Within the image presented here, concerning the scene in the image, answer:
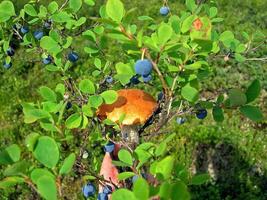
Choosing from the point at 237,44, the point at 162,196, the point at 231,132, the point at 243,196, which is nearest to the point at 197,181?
the point at 162,196

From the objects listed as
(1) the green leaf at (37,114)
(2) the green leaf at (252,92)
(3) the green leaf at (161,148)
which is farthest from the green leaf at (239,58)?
(1) the green leaf at (37,114)

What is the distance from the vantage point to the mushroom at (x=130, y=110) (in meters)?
1.94

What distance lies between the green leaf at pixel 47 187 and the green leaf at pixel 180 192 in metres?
0.25

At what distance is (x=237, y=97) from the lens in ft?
5.27

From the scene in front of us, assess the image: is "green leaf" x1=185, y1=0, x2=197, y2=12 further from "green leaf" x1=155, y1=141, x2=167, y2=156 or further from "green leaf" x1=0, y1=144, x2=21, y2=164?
"green leaf" x1=0, y1=144, x2=21, y2=164

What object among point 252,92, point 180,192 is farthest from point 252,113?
point 180,192

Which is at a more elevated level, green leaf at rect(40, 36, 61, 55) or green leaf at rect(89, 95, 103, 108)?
green leaf at rect(89, 95, 103, 108)

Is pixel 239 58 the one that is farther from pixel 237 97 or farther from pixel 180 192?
pixel 180 192

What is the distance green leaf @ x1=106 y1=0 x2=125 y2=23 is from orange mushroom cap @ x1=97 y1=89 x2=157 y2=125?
1.92 ft

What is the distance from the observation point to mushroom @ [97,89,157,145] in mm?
1941

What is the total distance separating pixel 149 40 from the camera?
1.46 metres

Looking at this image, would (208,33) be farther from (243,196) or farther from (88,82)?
(243,196)

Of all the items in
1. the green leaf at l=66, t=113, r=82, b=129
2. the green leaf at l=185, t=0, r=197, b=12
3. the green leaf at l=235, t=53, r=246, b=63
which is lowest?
the green leaf at l=235, t=53, r=246, b=63

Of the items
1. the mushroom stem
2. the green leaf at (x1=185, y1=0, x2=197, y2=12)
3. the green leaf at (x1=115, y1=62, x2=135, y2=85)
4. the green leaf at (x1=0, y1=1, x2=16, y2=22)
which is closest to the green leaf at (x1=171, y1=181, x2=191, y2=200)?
the green leaf at (x1=115, y1=62, x2=135, y2=85)
